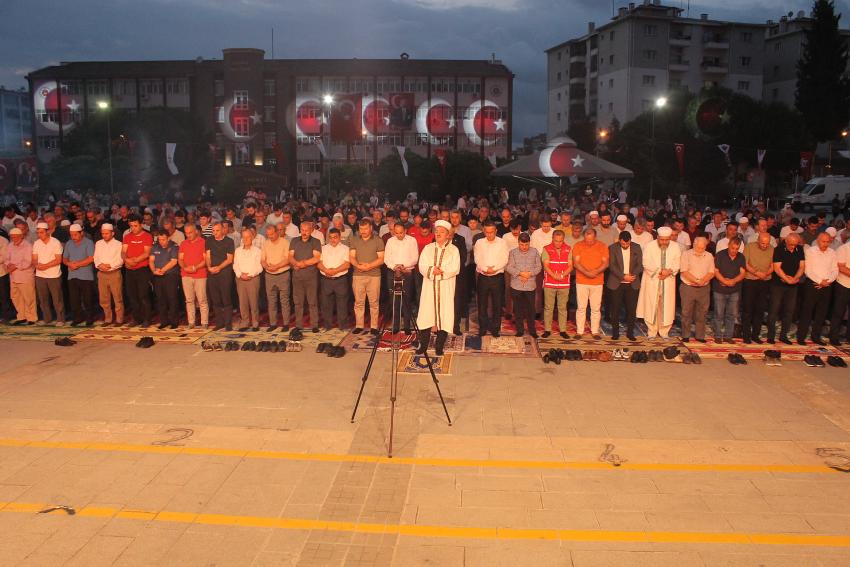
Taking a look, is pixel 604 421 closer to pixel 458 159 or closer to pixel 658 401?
pixel 658 401

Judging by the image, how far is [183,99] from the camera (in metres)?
71.3

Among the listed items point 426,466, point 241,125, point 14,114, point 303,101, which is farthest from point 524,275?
point 14,114

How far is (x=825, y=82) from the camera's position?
52.6 meters

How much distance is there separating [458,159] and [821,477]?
3139cm

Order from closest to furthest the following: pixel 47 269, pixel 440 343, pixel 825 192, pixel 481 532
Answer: pixel 481 532 < pixel 440 343 < pixel 47 269 < pixel 825 192

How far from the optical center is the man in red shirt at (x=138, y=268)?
40.0 ft

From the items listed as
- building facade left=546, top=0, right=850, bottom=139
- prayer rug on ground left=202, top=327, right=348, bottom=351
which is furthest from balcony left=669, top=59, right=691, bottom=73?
prayer rug on ground left=202, top=327, right=348, bottom=351

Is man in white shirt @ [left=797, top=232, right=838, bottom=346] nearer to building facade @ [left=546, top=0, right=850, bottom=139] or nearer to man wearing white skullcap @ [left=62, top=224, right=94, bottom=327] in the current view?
man wearing white skullcap @ [left=62, top=224, right=94, bottom=327]

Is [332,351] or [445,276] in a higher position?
[445,276]

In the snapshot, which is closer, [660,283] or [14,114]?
[660,283]

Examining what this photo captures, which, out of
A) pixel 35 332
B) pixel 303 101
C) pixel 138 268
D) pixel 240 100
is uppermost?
pixel 303 101

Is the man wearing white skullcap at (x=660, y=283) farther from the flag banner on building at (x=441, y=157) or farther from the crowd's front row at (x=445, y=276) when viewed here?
the flag banner on building at (x=441, y=157)

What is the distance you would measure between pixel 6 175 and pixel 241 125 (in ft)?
136

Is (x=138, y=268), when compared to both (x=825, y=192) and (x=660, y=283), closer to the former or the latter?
(x=660, y=283)
